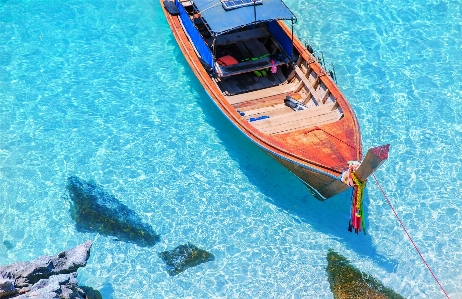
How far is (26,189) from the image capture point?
19828 millimetres

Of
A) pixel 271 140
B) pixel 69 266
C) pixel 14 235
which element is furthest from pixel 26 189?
pixel 271 140

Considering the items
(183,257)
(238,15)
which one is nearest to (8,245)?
(183,257)

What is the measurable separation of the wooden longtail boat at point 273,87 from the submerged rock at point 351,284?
7.36 feet

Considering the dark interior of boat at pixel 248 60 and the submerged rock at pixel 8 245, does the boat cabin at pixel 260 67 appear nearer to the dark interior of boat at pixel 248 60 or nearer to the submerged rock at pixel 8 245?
the dark interior of boat at pixel 248 60

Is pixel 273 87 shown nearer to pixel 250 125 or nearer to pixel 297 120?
pixel 297 120

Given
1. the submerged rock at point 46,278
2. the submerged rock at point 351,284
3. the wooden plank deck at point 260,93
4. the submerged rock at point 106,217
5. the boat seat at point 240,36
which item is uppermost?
the boat seat at point 240,36

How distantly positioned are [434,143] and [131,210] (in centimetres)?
1131

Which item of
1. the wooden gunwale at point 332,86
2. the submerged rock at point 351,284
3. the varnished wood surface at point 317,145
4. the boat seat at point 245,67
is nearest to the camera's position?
the submerged rock at point 351,284

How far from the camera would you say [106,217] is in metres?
18.8

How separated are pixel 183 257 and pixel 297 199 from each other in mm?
4371

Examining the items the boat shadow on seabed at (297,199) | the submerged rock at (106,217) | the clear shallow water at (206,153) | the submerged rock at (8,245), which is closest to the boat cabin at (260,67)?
the boat shadow on seabed at (297,199)

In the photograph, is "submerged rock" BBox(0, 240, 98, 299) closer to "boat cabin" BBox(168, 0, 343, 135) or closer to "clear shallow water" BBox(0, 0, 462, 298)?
"clear shallow water" BBox(0, 0, 462, 298)

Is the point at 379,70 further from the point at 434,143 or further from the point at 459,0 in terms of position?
the point at 459,0

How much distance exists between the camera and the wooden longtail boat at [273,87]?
17.5 m
